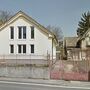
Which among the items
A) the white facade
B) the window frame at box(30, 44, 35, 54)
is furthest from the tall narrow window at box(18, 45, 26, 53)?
the white facade

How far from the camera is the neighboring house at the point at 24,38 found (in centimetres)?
4894

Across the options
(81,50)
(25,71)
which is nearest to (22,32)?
(81,50)

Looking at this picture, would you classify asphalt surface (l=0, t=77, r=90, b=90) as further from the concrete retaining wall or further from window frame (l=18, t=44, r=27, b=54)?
window frame (l=18, t=44, r=27, b=54)

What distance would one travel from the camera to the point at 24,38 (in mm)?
49688

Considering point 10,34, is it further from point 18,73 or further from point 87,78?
point 87,78

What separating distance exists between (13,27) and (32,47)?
4.44 metres

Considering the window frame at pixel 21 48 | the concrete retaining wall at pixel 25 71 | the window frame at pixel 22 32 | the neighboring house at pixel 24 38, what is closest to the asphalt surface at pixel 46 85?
the concrete retaining wall at pixel 25 71

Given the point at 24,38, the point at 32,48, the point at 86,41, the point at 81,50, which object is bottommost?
the point at 81,50

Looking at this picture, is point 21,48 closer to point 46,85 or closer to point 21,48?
point 21,48

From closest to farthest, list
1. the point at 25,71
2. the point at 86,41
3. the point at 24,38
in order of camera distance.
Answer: the point at 25,71 → the point at 24,38 → the point at 86,41

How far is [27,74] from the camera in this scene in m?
34.1

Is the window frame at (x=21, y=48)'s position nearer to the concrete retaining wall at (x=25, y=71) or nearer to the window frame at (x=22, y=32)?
the window frame at (x=22, y=32)

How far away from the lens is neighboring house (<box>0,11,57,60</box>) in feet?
161

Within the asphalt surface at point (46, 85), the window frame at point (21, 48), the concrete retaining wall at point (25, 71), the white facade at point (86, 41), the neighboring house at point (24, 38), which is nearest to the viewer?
the asphalt surface at point (46, 85)
